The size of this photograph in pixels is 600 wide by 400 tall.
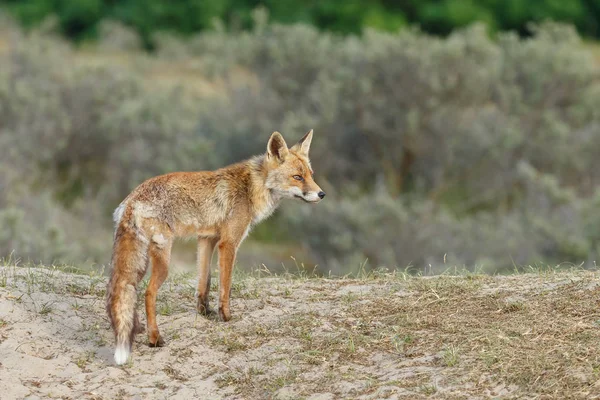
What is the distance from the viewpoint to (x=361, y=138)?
22422mm

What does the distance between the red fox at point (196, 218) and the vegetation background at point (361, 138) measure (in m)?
10.6

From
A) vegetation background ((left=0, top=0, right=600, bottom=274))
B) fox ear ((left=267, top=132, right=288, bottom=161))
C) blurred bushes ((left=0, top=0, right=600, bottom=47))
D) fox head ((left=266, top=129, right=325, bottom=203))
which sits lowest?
vegetation background ((left=0, top=0, right=600, bottom=274))

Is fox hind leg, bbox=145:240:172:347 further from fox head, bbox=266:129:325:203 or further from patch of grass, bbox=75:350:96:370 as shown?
fox head, bbox=266:129:325:203

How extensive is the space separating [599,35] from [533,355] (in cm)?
3345

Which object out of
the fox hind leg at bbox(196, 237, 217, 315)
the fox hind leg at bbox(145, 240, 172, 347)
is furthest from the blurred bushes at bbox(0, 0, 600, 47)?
the fox hind leg at bbox(145, 240, 172, 347)

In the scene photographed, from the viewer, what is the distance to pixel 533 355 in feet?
18.8

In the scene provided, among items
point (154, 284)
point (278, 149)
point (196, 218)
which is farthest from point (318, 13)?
point (154, 284)

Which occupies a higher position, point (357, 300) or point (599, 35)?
point (599, 35)

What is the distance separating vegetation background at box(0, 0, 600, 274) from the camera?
19.3m

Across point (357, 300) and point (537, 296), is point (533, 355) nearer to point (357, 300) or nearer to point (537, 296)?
point (537, 296)

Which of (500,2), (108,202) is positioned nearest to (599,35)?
→ (500,2)

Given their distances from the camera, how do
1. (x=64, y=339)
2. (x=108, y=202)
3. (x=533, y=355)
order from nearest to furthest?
(x=533, y=355)
(x=64, y=339)
(x=108, y=202)

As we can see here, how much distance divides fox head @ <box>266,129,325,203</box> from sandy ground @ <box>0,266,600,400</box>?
2.63 feet

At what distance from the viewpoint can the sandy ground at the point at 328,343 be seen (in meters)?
5.68
